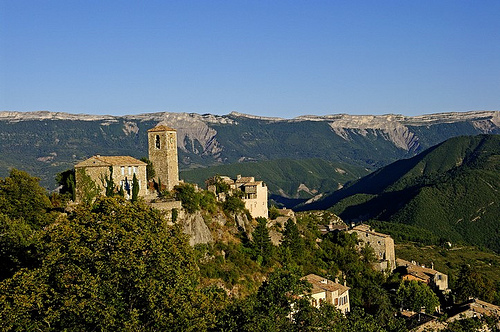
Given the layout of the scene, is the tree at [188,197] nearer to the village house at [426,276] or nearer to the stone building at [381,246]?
the village house at [426,276]

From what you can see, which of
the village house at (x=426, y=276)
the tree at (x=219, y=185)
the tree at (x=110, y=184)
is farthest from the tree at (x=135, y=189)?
the village house at (x=426, y=276)

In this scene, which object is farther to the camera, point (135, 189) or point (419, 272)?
point (419, 272)

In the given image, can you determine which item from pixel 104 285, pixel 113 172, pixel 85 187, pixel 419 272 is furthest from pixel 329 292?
pixel 104 285

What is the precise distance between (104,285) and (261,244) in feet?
122

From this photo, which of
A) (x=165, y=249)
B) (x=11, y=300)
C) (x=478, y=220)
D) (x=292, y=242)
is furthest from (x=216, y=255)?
(x=478, y=220)

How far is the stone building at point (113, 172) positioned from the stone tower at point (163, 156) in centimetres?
325

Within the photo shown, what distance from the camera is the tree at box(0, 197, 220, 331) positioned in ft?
103

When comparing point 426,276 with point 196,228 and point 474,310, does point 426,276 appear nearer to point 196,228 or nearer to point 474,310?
point 474,310

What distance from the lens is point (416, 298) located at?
67.9 meters

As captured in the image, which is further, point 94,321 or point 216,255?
point 216,255

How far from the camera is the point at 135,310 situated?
1257 inches

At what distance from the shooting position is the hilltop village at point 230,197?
59531 millimetres

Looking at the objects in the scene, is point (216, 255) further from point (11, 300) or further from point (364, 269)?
point (11, 300)

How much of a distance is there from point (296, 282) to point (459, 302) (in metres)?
39.9
